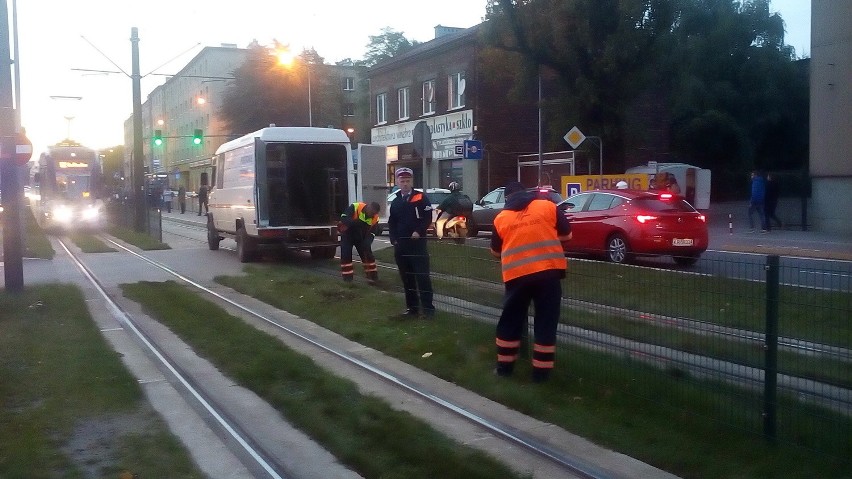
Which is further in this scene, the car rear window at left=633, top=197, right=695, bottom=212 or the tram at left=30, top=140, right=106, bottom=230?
the tram at left=30, top=140, right=106, bottom=230

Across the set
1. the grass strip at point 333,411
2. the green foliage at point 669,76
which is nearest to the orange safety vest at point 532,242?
the grass strip at point 333,411

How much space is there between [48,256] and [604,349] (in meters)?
18.3

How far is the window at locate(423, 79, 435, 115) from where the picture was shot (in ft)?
139

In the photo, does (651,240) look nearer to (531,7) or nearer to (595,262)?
(595,262)

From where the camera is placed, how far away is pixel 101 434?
6.59m

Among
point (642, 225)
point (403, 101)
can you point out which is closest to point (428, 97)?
point (403, 101)

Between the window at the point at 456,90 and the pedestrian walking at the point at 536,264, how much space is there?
32519 mm

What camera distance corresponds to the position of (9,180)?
45.0 feet

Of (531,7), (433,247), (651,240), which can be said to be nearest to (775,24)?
(531,7)

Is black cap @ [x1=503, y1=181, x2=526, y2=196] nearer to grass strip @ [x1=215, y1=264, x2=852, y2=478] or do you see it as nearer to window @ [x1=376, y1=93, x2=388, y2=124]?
grass strip @ [x1=215, y1=264, x2=852, y2=478]

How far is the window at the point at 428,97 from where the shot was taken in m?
42.3

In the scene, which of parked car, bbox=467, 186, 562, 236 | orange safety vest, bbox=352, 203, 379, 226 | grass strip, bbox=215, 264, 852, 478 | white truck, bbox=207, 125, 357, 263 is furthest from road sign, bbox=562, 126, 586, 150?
grass strip, bbox=215, 264, 852, 478

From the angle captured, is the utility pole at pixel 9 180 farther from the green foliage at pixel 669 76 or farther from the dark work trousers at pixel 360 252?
the green foliage at pixel 669 76

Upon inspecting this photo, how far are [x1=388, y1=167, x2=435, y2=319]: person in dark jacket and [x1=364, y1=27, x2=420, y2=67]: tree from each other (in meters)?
68.9
